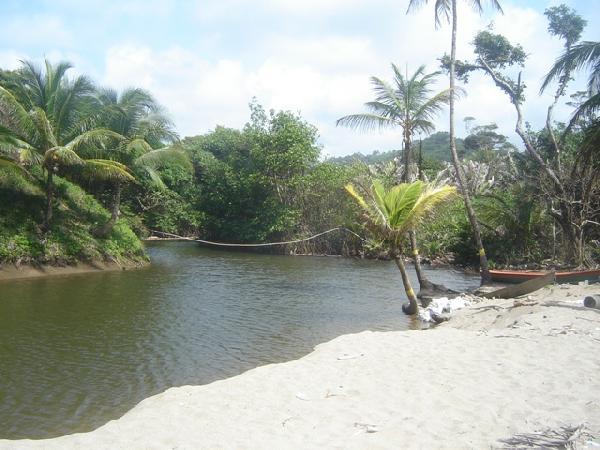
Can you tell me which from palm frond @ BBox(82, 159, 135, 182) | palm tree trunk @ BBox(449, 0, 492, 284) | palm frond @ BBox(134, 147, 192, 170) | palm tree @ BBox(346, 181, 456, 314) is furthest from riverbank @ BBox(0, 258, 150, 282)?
palm tree trunk @ BBox(449, 0, 492, 284)

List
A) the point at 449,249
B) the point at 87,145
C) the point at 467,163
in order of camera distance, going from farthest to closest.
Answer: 1. the point at 467,163
2. the point at 449,249
3. the point at 87,145

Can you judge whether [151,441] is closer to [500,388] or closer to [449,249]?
[500,388]

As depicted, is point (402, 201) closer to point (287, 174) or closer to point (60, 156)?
point (60, 156)

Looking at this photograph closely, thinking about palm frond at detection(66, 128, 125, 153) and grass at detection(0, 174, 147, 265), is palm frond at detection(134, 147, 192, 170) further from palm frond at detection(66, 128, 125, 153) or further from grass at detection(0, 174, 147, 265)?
grass at detection(0, 174, 147, 265)

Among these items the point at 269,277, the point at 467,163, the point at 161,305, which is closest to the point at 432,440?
the point at 161,305

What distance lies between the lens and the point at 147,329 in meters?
10.8

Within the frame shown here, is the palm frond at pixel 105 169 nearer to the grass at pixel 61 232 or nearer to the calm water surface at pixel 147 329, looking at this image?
the grass at pixel 61 232

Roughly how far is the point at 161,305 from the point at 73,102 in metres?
10.3

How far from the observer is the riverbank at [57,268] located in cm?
1630

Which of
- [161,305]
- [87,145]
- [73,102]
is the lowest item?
[161,305]

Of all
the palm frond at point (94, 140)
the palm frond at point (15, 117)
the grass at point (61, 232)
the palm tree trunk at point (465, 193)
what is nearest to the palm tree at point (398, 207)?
the palm tree trunk at point (465, 193)

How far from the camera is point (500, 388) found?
579 centimetres

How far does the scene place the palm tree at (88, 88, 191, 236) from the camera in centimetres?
2009

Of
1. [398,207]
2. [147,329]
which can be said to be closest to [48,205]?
[147,329]
